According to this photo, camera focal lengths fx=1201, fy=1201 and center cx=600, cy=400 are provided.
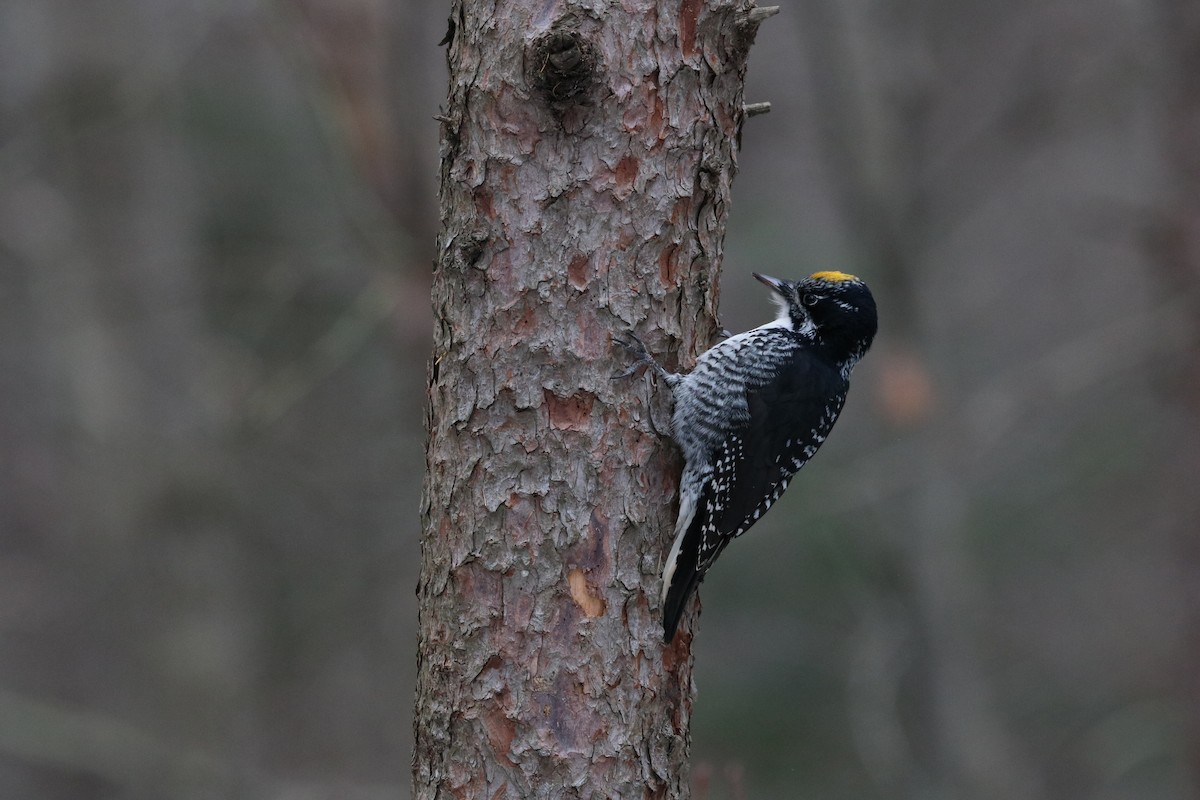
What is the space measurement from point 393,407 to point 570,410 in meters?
→ 5.99

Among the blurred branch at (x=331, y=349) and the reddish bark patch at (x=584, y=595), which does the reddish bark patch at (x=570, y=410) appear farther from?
the blurred branch at (x=331, y=349)

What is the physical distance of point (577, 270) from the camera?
2.86m

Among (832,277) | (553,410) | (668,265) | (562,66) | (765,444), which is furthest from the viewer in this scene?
(832,277)

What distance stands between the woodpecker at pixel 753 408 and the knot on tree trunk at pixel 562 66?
0.58 metres

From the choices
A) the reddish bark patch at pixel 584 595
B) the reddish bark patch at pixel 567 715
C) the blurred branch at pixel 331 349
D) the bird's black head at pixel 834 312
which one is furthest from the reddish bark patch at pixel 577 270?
the blurred branch at pixel 331 349

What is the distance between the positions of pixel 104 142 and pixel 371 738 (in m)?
6.33

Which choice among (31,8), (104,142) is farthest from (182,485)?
(31,8)

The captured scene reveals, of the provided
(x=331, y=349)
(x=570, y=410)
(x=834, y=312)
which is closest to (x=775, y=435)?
(x=834, y=312)

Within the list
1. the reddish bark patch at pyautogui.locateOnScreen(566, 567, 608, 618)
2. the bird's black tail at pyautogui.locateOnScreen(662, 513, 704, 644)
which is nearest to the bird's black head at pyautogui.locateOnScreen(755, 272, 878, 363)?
the bird's black tail at pyautogui.locateOnScreen(662, 513, 704, 644)

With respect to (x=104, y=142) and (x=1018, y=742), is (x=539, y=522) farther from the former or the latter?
(x=1018, y=742)

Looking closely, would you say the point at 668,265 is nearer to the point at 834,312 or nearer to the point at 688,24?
the point at 688,24

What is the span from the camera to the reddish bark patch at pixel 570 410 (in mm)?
2832

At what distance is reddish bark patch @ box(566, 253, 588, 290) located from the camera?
2854mm

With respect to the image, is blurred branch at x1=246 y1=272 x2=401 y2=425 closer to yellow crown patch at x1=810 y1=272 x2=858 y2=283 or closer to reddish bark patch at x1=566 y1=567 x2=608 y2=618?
yellow crown patch at x1=810 y1=272 x2=858 y2=283
